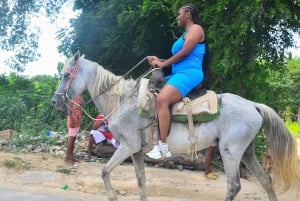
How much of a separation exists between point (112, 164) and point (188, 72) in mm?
1522

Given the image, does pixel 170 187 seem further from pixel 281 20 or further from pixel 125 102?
pixel 281 20

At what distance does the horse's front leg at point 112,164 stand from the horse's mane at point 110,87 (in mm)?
655

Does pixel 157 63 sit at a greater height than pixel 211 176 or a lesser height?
greater

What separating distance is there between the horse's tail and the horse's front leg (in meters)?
1.93

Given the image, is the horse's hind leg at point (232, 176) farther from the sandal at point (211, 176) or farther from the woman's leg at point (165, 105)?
the sandal at point (211, 176)

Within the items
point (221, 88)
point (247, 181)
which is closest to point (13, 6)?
point (221, 88)

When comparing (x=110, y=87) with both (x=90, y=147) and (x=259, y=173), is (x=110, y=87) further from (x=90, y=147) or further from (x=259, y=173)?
(x=90, y=147)

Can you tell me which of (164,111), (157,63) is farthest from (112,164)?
(157,63)

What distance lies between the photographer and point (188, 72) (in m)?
5.49

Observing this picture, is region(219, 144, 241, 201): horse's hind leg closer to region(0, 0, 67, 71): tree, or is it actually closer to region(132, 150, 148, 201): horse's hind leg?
region(132, 150, 148, 201): horse's hind leg

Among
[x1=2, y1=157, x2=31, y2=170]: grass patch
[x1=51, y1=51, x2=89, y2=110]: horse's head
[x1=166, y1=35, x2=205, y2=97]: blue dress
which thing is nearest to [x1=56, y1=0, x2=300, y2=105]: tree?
[x1=166, y1=35, x2=205, y2=97]: blue dress

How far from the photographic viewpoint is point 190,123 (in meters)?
5.52

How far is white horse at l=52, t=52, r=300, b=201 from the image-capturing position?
217 inches

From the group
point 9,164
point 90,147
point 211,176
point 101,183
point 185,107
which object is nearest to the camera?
point 185,107
